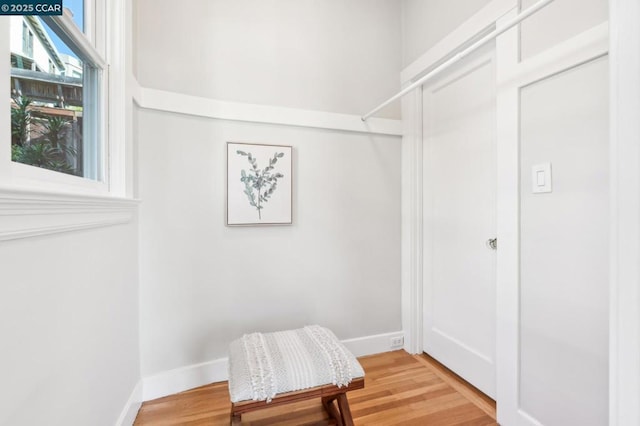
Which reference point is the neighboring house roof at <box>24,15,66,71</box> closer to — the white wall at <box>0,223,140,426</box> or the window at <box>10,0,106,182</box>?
the window at <box>10,0,106,182</box>

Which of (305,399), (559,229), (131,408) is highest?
(559,229)

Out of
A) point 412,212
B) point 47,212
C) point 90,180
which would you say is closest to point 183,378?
point 90,180

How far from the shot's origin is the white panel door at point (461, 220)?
1697 mm

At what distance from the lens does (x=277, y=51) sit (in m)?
1.98

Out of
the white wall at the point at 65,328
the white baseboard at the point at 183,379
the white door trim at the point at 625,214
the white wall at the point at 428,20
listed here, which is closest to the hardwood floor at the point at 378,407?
the white baseboard at the point at 183,379

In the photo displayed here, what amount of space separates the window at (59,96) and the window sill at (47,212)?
0.15 metres

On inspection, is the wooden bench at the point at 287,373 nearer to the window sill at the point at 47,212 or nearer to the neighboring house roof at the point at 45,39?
the window sill at the point at 47,212

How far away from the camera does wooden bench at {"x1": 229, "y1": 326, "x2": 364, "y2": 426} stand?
1.15 m

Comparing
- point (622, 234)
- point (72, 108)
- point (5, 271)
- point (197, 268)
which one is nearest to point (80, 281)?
point (5, 271)

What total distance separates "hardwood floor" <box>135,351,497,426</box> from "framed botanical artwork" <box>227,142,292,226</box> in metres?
1.07

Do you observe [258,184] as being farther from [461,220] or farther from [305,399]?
[461,220]

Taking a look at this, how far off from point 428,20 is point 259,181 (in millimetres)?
1679

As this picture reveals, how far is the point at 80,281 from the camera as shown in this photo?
39.1 inches

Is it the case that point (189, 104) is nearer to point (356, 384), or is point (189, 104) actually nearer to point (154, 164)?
point (154, 164)
